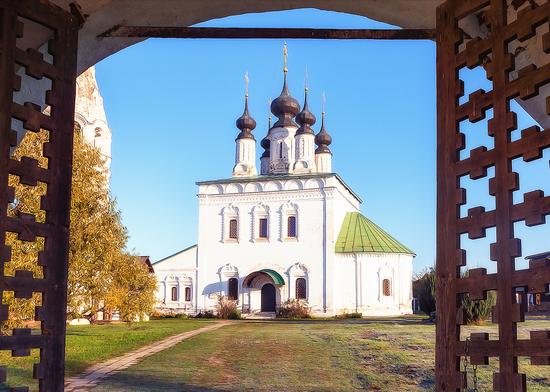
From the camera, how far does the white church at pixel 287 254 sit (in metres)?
42.7

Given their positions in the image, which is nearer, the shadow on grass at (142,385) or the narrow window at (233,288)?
the shadow on grass at (142,385)

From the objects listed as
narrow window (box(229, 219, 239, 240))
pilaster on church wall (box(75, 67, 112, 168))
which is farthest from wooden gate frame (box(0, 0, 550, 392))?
narrow window (box(229, 219, 239, 240))

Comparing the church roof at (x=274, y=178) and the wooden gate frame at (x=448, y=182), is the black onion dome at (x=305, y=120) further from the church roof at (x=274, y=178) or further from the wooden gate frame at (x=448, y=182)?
the wooden gate frame at (x=448, y=182)

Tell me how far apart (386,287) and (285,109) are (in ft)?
49.3

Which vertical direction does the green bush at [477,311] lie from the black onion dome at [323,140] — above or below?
below

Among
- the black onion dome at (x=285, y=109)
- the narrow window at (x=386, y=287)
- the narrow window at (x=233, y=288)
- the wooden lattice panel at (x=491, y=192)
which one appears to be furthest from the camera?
the black onion dome at (x=285, y=109)

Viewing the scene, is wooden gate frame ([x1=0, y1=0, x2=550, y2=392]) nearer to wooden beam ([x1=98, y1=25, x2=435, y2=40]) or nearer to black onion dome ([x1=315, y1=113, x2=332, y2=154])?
wooden beam ([x1=98, y1=25, x2=435, y2=40])

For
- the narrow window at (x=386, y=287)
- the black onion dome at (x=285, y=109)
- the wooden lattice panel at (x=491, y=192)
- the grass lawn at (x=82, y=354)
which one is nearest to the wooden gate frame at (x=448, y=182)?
the wooden lattice panel at (x=491, y=192)

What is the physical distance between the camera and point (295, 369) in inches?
452

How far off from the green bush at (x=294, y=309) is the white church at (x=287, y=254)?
821mm

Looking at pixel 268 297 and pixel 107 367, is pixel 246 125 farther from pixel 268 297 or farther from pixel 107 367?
pixel 107 367

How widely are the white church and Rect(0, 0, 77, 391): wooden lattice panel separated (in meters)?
38.5

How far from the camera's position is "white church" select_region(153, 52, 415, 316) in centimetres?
4272

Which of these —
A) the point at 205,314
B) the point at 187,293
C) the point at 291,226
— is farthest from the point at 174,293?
the point at 291,226
